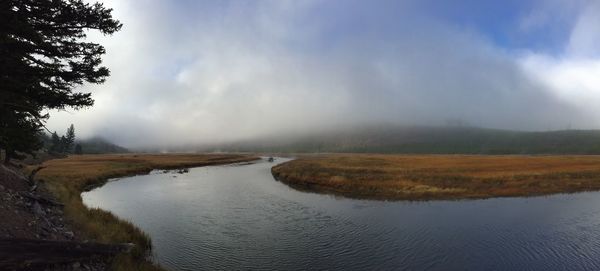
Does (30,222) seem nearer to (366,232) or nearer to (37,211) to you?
(37,211)

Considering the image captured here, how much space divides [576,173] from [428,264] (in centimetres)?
5920

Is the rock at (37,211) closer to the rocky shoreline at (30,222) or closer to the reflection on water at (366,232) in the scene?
the rocky shoreline at (30,222)

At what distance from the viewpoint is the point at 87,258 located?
16094 millimetres

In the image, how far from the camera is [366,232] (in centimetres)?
3291

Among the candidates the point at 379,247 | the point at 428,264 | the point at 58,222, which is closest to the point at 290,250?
the point at 379,247

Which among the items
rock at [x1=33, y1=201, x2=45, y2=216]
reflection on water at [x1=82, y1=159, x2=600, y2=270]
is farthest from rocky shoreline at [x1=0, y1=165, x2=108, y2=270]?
reflection on water at [x1=82, y1=159, x2=600, y2=270]

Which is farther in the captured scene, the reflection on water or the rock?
the reflection on water

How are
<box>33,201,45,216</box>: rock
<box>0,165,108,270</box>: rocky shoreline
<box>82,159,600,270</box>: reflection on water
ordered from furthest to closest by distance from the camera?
<box>82,159,600,270</box>: reflection on water → <box>33,201,45,216</box>: rock → <box>0,165,108,270</box>: rocky shoreline

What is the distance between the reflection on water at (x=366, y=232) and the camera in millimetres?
25297

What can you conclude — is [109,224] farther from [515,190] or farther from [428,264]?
[515,190]

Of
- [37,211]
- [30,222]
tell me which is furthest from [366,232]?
[30,222]

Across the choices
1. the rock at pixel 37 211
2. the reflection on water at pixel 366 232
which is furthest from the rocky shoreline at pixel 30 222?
the reflection on water at pixel 366 232

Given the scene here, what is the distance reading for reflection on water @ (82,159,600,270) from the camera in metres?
25.3

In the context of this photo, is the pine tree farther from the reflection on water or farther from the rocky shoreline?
the reflection on water
